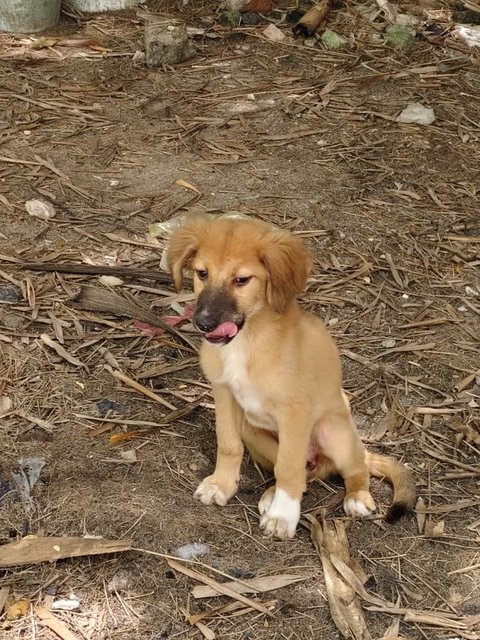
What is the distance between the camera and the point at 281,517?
361cm

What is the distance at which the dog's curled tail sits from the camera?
146 inches

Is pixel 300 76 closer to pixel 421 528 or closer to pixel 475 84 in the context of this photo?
pixel 475 84

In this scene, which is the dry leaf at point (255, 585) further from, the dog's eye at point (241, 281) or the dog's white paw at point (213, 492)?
the dog's eye at point (241, 281)

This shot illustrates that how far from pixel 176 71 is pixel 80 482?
4922mm

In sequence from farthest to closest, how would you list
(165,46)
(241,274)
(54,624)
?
(165,46) < (241,274) < (54,624)

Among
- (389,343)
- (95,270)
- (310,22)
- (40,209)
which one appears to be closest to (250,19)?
(310,22)

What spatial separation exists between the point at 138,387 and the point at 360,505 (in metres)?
1.30

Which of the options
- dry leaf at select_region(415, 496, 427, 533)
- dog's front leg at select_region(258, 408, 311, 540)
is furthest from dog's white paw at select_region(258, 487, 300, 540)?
dry leaf at select_region(415, 496, 427, 533)

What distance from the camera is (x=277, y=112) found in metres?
7.18

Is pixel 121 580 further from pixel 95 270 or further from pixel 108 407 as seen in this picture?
pixel 95 270

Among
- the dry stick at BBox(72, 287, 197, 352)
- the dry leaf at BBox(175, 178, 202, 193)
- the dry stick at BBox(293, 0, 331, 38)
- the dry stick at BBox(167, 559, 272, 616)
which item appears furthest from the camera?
the dry stick at BBox(293, 0, 331, 38)

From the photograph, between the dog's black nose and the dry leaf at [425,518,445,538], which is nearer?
the dog's black nose

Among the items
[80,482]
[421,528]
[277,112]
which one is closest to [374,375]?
[421,528]

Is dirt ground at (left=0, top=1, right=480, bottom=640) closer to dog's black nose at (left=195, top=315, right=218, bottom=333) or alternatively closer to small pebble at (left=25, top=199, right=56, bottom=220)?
small pebble at (left=25, top=199, right=56, bottom=220)
